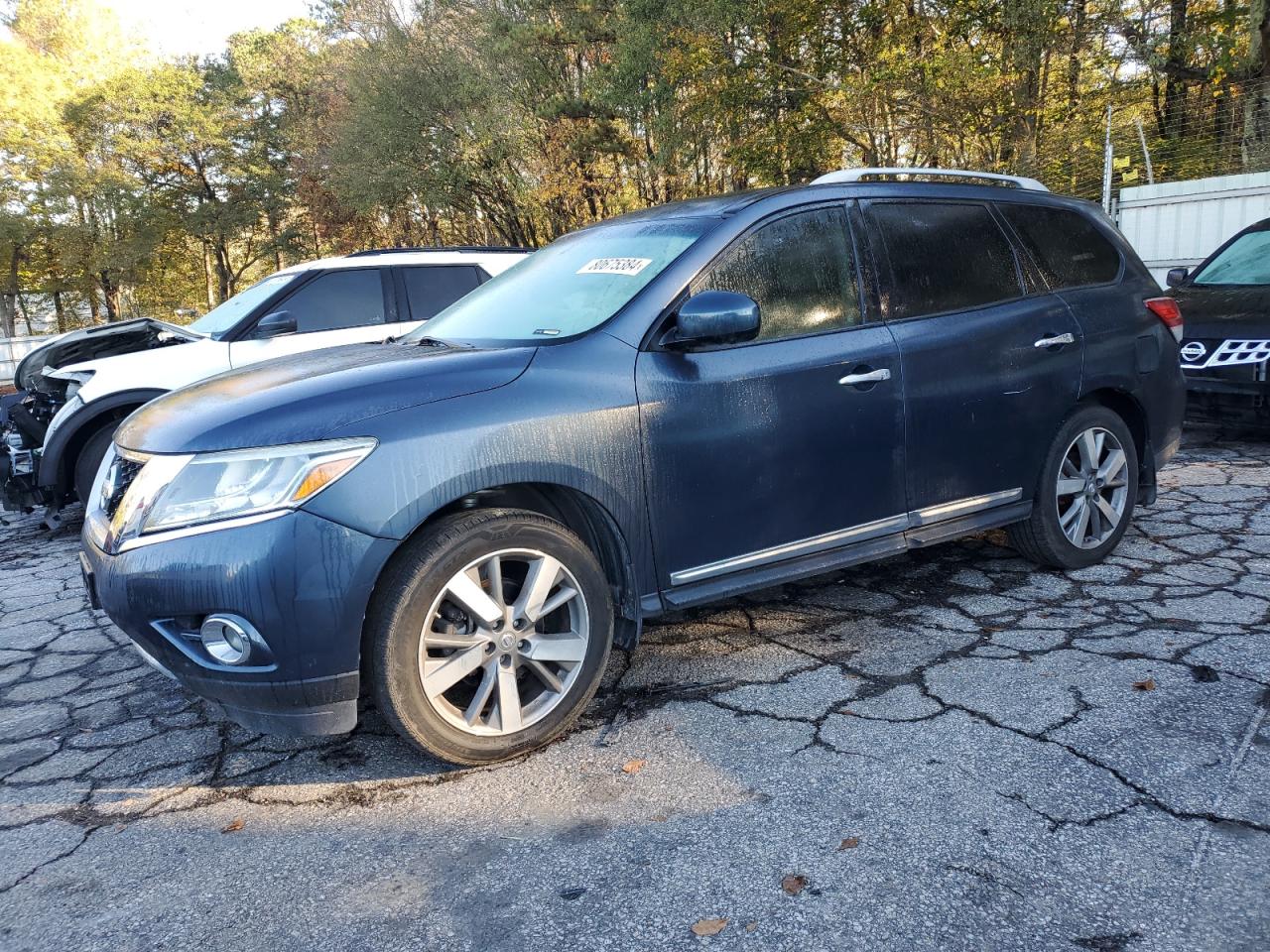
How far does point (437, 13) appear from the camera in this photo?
909 inches

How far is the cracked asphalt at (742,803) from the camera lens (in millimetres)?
2090

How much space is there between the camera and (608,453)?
2889mm

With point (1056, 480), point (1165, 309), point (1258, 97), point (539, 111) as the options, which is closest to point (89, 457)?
point (1056, 480)

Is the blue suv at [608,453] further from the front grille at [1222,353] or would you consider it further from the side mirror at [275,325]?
the side mirror at [275,325]

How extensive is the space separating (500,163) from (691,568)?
22.2 metres

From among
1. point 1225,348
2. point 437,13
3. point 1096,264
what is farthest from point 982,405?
point 437,13

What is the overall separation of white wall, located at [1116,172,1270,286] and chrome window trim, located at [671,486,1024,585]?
817 cm

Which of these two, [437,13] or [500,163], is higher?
[437,13]

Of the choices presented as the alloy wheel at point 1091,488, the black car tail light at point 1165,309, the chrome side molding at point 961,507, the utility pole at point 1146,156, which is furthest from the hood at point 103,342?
the utility pole at point 1146,156

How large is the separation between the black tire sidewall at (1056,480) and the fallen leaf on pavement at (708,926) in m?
2.67

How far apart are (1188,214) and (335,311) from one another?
9279 mm

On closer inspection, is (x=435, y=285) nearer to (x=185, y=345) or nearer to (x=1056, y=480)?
(x=185, y=345)

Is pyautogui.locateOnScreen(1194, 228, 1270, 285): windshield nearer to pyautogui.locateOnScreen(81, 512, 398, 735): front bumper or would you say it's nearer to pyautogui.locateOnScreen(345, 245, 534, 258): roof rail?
pyautogui.locateOnScreen(345, 245, 534, 258): roof rail

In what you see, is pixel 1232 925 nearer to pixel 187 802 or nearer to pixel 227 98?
pixel 187 802
